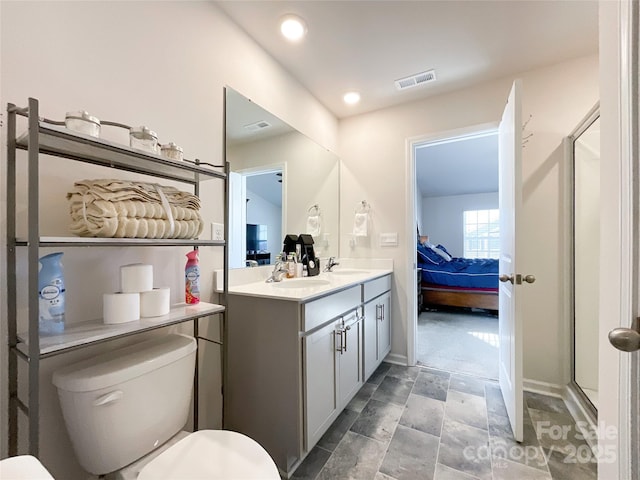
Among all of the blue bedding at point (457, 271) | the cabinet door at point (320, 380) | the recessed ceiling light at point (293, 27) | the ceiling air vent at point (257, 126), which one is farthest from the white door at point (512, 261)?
the blue bedding at point (457, 271)

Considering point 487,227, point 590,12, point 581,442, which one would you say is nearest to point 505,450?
point 581,442

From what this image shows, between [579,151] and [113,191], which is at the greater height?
[579,151]

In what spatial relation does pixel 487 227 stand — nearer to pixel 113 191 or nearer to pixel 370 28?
pixel 370 28

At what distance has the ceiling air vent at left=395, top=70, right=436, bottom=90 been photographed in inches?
84.0

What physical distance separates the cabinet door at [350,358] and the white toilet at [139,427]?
83cm

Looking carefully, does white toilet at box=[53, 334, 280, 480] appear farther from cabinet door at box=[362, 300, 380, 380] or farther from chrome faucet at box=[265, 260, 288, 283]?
cabinet door at box=[362, 300, 380, 380]

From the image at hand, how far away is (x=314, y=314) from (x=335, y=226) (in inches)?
59.6

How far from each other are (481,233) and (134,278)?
7027mm

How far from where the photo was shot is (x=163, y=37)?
1.28m

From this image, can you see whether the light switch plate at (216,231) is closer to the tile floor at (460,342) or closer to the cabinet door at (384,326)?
the cabinet door at (384,326)

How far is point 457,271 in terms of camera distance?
4250 millimetres

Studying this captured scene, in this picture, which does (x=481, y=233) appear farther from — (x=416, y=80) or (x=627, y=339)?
(x=627, y=339)

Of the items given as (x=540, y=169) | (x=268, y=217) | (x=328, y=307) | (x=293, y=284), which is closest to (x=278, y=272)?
(x=293, y=284)

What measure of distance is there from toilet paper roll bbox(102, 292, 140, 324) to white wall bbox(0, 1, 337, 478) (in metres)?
0.19
